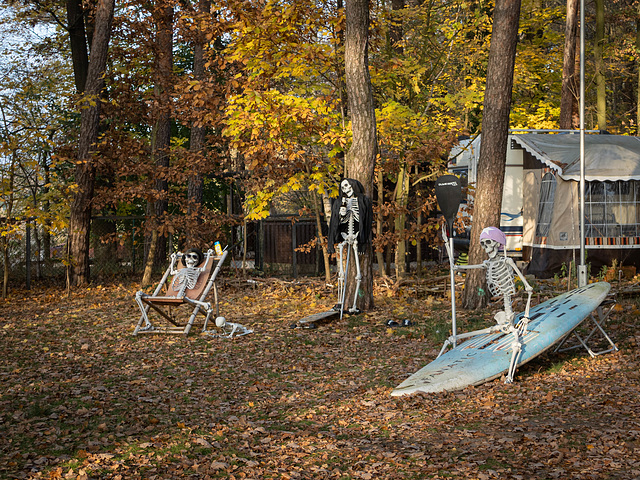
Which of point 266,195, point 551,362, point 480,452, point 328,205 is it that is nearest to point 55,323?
point 266,195

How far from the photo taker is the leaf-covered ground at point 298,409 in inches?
182

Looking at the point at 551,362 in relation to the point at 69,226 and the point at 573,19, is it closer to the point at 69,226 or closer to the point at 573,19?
the point at 69,226

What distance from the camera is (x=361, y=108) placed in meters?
11.4

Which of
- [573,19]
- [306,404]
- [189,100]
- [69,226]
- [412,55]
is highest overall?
[573,19]

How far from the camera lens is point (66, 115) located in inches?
781

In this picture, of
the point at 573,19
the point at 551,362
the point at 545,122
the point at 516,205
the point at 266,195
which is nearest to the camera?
the point at 551,362

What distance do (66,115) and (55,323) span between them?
1050 cm

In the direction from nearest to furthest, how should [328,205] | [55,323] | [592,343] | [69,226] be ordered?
1. [592,343]
2. [55,323]
3. [328,205]
4. [69,226]

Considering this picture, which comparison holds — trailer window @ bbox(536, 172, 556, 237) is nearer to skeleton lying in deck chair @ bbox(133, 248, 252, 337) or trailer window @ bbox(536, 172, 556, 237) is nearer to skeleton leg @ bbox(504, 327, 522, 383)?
skeleton lying in deck chair @ bbox(133, 248, 252, 337)

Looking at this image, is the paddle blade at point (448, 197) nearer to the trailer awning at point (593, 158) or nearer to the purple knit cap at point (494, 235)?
the purple knit cap at point (494, 235)

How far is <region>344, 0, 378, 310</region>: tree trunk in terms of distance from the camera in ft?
37.1

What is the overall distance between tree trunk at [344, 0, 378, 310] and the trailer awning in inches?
221

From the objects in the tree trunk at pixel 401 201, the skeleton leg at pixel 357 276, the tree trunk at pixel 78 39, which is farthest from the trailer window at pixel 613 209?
the tree trunk at pixel 78 39

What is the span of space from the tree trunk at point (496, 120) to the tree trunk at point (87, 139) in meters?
8.90
